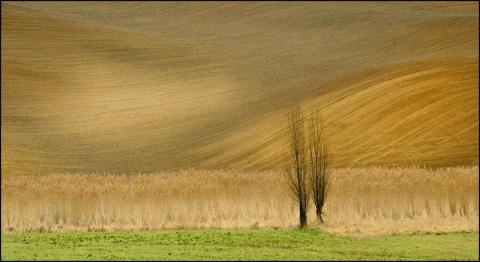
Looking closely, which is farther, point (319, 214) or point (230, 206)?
point (230, 206)

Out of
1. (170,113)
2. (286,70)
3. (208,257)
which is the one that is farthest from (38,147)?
(208,257)

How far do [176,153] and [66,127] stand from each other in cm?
768

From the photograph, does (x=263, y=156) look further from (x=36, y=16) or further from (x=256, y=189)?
(x=36, y=16)

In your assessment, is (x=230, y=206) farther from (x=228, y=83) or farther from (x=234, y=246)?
(x=228, y=83)

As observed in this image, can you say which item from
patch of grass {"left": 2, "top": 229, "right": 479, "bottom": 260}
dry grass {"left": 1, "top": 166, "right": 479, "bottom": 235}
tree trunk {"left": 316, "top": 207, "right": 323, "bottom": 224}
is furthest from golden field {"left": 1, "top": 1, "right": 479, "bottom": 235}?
patch of grass {"left": 2, "top": 229, "right": 479, "bottom": 260}

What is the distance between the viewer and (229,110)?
2196 inches

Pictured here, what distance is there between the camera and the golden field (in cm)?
2738

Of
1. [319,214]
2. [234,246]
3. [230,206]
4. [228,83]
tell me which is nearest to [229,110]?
[228,83]

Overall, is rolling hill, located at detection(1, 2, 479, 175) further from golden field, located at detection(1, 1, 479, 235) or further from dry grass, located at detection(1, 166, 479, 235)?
dry grass, located at detection(1, 166, 479, 235)

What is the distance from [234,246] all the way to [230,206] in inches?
289

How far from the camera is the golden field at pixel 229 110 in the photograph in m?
27.4

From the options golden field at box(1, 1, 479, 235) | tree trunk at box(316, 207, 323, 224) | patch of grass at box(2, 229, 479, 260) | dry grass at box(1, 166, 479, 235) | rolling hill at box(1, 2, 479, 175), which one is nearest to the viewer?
patch of grass at box(2, 229, 479, 260)

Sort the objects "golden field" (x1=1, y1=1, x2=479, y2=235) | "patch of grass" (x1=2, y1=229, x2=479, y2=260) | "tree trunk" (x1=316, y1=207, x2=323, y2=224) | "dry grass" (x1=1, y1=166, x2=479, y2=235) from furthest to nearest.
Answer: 1. "golden field" (x1=1, y1=1, x2=479, y2=235)
2. "tree trunk" (x1=316, y1=207, x2=323, y2=224)
3. "dry grass" (x1=1, y1=166, x2=479, y2=235)
4. "patch of grass" (x1=2, y1=229, x2=479, y2=260)

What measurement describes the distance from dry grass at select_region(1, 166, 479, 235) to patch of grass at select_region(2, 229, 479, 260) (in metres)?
2.02
